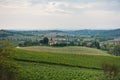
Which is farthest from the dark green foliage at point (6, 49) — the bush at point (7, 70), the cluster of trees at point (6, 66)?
the bush at point (7, 70)

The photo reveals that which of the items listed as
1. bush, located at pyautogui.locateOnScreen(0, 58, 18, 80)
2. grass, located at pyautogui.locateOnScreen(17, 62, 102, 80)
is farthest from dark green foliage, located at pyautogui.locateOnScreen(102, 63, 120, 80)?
bush, located at pyautogui.locateOnScreen(0, 58, 18, 80)

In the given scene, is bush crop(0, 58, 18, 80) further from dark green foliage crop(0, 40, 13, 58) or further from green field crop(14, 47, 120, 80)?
green field crop(14, 47, 120, 80)

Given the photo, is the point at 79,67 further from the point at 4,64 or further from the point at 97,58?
the point at 4,64

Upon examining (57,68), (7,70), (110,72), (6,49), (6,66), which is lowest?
(57,68)

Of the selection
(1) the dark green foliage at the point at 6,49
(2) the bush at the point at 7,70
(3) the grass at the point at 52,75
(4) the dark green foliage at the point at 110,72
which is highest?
(1) the dark green foliage at the point at 6,49

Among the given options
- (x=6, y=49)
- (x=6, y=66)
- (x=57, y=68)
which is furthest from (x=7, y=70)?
(x=57, y=68)

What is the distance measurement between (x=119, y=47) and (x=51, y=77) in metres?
94.6

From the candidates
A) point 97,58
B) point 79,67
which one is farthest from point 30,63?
point 97,58

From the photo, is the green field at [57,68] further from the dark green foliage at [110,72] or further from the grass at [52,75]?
the dark green foliage at [110,72]

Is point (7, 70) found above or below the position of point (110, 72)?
above

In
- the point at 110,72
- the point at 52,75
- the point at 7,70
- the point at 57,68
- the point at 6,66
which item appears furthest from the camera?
the point at 57,68

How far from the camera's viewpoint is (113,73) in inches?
1635

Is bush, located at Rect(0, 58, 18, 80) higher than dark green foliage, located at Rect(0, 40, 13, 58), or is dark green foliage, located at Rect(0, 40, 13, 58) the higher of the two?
dark green foliage, located at Rect(0, 40, 13, 58)

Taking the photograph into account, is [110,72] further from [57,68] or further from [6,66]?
[57,68]
